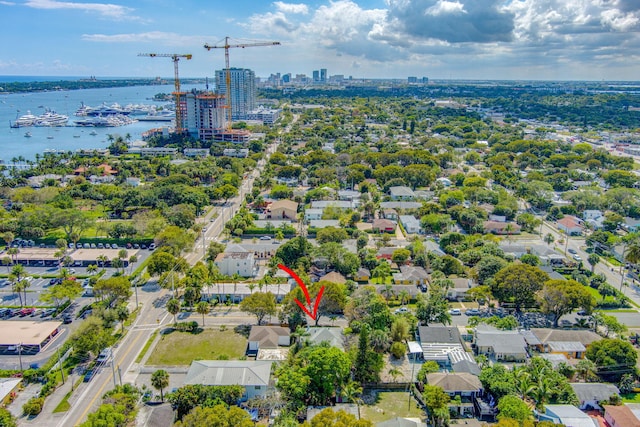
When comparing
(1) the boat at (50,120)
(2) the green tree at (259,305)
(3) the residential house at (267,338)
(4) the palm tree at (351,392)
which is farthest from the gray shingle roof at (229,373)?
(1) the boat at (50,120)

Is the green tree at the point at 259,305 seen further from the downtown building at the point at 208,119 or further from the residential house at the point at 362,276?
the downtown building at the point at 208,119

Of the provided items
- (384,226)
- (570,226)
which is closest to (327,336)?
(384,226)

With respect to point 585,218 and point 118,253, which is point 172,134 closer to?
point 118,253

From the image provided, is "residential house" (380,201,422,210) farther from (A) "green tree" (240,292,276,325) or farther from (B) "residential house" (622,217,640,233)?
(A) "green tree" (240,292,276,325)

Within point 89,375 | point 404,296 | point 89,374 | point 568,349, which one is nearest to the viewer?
point 89,375

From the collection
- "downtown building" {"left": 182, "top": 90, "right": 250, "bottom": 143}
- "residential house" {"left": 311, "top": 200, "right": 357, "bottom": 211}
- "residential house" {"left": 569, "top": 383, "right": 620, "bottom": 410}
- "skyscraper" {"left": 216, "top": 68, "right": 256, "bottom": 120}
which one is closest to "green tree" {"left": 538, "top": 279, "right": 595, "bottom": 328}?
"residential house" {"left": 569, "top": 383, "right": 620, "bottom": 410}

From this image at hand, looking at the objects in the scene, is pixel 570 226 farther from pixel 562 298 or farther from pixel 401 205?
pixel 562 298

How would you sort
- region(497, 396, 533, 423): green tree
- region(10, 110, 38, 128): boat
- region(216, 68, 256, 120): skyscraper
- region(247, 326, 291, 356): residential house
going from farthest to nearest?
region(216, 68, 256, 120): skyscraper < region(10, 110, 38, 128): boat < region(247, 326, 291, 356): residential house < region(497, 396, 533, 423): green tree
